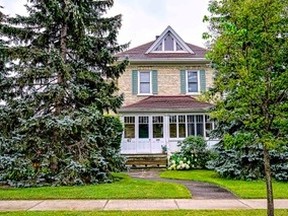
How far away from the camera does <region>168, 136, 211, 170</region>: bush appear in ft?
64.8

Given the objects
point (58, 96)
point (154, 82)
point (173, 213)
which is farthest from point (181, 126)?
point (173, 213)

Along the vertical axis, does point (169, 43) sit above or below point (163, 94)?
above

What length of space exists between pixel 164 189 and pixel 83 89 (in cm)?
517

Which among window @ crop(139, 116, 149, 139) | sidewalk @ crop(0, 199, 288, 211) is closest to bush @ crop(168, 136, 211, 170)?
window @ crop(139, 116, 149, 139)

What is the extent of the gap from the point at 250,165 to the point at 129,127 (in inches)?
384

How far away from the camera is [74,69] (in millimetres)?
14992

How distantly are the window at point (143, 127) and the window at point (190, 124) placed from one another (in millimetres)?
1549

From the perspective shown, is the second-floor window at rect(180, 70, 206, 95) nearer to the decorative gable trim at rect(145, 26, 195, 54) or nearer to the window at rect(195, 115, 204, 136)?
the decorative gable trim at rect(145, 26, 195, 54)

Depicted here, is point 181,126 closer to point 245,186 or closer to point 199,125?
point 199,125

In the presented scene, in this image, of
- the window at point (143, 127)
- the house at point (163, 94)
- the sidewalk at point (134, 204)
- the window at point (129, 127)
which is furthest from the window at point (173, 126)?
the sidewalk at point (134, 204)

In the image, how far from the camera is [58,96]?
1413 cm

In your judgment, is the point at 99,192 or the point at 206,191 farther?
the point at 206,191

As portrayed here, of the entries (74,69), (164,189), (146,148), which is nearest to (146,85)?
(146,148)

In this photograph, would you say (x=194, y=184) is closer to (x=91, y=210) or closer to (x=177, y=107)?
(x=91, y=210)
